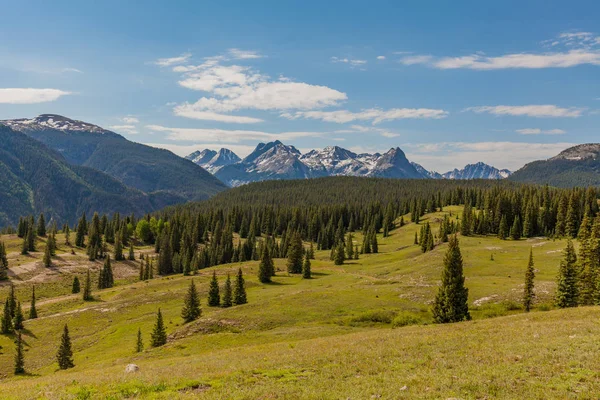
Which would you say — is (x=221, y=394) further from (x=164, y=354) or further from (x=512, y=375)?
(x=164, y=354)

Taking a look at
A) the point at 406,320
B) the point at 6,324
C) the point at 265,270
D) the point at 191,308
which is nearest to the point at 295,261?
the point at 265,270

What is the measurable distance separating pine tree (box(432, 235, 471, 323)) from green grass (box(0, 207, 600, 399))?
4.90 m

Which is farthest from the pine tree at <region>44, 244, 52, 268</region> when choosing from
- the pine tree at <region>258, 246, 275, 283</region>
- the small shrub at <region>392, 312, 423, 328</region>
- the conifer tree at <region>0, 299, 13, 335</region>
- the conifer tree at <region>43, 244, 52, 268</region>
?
the small shrub at <region>392, 312, 423, 328</region>

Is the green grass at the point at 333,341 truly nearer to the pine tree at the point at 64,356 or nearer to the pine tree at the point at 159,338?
the pine tree at the point at 159,338

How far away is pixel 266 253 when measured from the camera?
395ft

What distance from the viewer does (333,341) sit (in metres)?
39.8

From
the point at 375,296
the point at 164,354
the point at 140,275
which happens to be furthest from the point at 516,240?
the point at 140,275

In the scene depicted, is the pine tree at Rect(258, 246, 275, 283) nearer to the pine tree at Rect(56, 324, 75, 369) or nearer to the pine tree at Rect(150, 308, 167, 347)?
the pine tree at Rect(150, 308, 167, 347)

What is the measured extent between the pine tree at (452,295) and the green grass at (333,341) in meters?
4.90

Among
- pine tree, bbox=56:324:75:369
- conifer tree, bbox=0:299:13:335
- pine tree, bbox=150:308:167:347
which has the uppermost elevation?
pine tree, bbox=150:308:167:347

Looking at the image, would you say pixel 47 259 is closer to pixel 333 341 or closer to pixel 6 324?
pixel 6 324

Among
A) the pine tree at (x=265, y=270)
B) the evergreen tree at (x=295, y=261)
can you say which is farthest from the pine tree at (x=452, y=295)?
the evergreen tree at (x=295, y=261)

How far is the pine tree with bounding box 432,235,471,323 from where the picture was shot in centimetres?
5222

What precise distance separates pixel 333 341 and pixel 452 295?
22327mm
